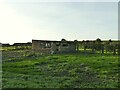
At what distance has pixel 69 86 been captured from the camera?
35656 millimetres

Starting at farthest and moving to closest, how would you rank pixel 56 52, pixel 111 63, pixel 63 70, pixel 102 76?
1. pixel 56 52
2. pixel 111 63
3. pixel 63 70
4. pixel 102 76

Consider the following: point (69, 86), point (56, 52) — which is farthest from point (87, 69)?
point (56, 52)

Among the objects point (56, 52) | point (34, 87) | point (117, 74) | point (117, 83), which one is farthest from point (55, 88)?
point (56, 52)

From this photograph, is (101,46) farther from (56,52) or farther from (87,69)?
(87,69)

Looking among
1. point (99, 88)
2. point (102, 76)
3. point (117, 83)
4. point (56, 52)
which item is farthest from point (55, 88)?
point (56, 52)

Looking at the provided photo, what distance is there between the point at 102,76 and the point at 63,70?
9.37m

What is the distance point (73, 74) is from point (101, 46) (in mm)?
47005

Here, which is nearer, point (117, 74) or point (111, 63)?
point (117, 74)

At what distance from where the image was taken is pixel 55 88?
3369 cm

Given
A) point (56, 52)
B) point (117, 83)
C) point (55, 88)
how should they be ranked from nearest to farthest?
point (55, 88) → point (117, 83) → point (56, 52)

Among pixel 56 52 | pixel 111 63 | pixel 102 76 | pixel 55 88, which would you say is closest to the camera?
pixel 55 88

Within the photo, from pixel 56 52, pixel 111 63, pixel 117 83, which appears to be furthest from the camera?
pixel 56 52

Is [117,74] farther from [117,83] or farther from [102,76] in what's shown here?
[117,83]

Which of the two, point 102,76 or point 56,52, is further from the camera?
point 56,52
